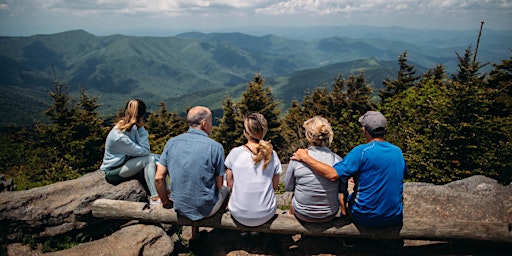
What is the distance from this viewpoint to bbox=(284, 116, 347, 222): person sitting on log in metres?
4.21

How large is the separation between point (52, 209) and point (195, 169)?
3014mm

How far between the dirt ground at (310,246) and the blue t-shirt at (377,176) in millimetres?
815

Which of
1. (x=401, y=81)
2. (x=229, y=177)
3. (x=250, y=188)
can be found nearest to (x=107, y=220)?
(x=229, y=177)

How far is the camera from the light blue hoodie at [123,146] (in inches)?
211

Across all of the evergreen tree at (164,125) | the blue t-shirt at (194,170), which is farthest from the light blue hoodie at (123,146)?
the evergreen tree at (164,125)

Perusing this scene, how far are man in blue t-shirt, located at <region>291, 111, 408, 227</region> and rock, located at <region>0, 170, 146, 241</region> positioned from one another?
3877 millimetres

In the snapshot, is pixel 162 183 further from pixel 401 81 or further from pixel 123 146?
pixel 401 81

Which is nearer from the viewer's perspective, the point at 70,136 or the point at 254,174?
the point at 254,174

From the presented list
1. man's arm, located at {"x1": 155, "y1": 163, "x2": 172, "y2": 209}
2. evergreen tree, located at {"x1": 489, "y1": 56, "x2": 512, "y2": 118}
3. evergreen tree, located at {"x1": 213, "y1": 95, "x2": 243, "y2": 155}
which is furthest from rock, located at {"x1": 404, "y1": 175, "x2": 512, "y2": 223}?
evergreen tree, located at {"x1": 213, "y1": 95, "x2": 243, "y2": 155}

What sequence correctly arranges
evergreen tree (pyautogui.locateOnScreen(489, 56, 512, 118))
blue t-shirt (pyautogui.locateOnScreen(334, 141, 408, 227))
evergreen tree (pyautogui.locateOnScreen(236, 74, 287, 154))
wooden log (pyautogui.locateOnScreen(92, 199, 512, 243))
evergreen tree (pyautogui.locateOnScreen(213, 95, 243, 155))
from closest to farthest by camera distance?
blue t-shirt (pyautogui.locateOnScreen(334, 141, 408, 227))
wooden log (pyautogui.locateOnScreen(92, 199, 512, 243))
evergreen tree (pyautogui.locateOnScreen(489, 56, 512, 118))
evergreen tree (pyautogui.locateOnScreen(236, 74, 287, 154))
evergreen tree (pyautogui.locateOnScreen(213, 95, 243, 155))

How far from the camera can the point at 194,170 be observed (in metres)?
4.29

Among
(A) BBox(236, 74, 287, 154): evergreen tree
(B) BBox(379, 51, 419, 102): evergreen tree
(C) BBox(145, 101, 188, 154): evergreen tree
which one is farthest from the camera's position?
(B) BBox(379, 51, 419, 102): evergreen tree

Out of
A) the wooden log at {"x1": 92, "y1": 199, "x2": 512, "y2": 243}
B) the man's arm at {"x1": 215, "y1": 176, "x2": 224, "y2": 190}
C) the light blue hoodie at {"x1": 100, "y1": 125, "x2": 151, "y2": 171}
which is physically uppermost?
the light blue hoodie at {"x1": 100, "y1": 125, "x2": 151, "y2": 171}

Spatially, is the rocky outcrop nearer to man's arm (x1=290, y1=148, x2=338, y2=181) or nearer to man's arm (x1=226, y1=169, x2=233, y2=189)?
man's arm (x1=226, y1=169, x2=233, y2=189)
